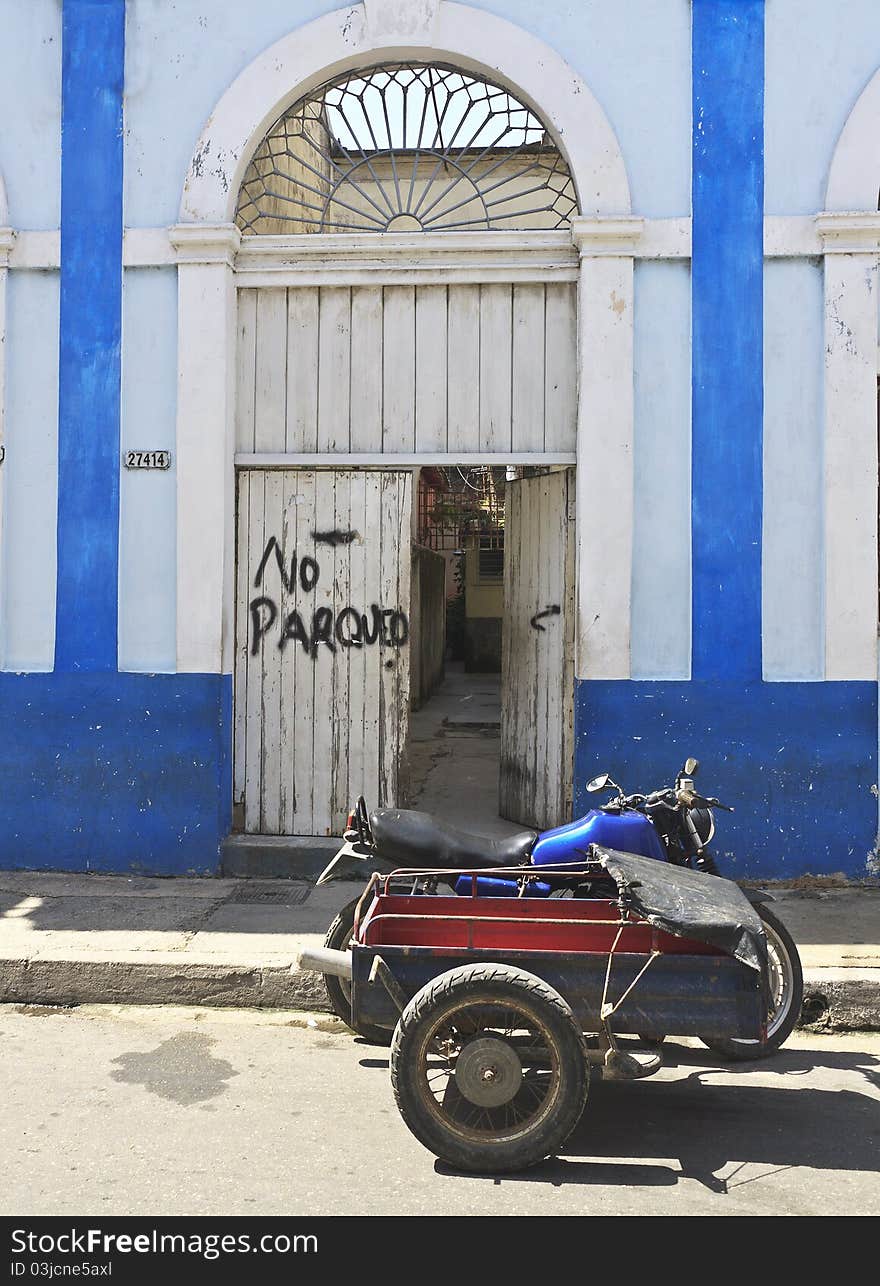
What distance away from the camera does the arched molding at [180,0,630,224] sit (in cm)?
648

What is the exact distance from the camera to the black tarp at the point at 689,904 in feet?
11.9

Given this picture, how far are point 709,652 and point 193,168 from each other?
4.21m

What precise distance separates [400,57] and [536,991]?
5.60 metres

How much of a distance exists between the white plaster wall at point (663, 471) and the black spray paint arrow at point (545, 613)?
24.8 inches

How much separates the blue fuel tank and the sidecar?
0.56 feet

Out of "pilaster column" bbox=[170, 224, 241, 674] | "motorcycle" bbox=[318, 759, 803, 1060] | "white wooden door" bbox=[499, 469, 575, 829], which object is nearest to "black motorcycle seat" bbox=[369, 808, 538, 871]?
"motorcycle" bbox=[318, 759, 803, 1060]

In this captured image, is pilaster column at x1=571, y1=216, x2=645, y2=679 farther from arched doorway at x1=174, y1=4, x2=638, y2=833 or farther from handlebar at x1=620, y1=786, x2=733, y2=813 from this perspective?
handlebar at x1=620, y1=786, x2=733, y2=813

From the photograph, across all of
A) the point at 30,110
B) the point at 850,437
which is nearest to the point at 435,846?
the point at 850,437

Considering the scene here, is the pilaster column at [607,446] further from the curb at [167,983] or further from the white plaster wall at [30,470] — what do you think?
the white plaster wall at [30,470]

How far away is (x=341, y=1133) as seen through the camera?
3.77 m

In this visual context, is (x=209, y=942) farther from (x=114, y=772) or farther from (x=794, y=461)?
(x=794, y=461)
